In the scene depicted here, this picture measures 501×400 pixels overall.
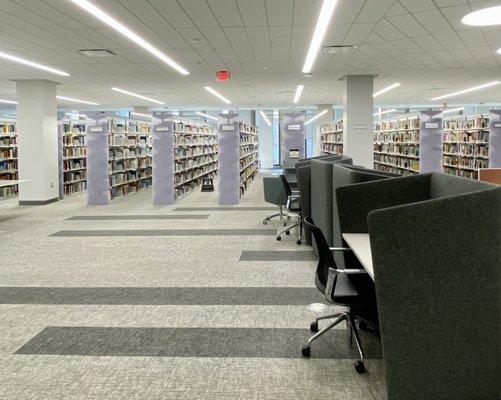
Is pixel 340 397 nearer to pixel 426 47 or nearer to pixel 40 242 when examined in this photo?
pixel 40 242

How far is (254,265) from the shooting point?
241 inches

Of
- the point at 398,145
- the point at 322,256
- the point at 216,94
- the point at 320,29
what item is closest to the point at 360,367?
the point at 322,256

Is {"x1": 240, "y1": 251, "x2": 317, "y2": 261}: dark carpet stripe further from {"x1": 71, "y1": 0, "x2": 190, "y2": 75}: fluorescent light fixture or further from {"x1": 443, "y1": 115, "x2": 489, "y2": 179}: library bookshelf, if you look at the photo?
{"x1": 443, "y1": 115, "x2": 489, "y2": 179}: library bookshelf

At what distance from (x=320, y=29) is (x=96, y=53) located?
4122mm

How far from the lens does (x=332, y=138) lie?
18.5 m

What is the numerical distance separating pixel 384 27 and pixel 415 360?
589 centimetres

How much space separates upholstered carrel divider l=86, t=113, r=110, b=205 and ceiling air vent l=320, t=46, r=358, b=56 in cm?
592

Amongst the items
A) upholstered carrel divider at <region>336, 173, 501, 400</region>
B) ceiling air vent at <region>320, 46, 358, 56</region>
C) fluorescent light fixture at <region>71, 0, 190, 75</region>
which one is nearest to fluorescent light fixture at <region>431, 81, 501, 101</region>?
ceiling air vent at <region>320, 46, 358, 56</region>

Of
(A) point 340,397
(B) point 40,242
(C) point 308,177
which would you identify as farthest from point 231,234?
(A) point 340,397

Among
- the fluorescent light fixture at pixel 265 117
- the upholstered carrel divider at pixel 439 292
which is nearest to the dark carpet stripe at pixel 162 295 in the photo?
the upholstered carrel divider at pixel 439 292

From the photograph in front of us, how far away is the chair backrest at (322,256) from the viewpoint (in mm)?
3418

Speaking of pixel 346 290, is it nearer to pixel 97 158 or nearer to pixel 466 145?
pixel 97 158

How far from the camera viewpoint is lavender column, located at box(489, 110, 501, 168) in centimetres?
1154

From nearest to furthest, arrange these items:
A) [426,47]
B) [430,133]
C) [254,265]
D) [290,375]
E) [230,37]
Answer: [290,375]
[254,265]
[230,37]
[426,47]
[430,133]
